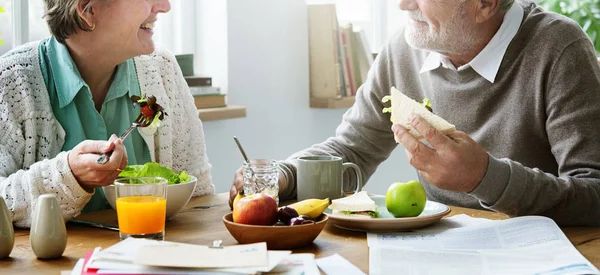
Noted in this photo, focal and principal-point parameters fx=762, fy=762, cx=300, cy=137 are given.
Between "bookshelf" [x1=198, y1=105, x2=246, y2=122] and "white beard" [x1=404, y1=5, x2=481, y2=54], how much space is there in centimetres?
110

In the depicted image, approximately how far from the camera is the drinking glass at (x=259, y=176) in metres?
1.67

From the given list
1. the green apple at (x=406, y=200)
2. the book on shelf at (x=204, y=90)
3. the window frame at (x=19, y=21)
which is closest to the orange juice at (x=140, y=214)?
the green apple at (x=406, y=200)

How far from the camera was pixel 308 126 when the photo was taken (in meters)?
3.51

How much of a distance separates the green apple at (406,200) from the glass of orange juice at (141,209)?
477 mm

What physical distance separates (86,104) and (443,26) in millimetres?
916

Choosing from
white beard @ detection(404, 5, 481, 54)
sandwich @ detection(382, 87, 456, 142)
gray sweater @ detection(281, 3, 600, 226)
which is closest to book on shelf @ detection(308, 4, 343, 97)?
gray sweater @ detection(281, 3, 600, 226)

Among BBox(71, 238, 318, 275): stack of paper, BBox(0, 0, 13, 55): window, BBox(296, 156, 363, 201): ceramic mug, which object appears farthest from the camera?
BBox(0, 0, 13, 55): window

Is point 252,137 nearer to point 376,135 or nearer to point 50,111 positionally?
point 376,135

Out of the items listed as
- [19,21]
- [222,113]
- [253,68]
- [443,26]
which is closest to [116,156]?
[443,26]

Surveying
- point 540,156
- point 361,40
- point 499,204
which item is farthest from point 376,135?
point 361,40

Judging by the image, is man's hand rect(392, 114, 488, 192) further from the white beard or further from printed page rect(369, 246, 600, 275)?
the white beard

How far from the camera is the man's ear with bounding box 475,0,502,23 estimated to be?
1.96 m

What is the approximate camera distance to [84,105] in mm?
1875

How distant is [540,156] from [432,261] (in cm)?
75
